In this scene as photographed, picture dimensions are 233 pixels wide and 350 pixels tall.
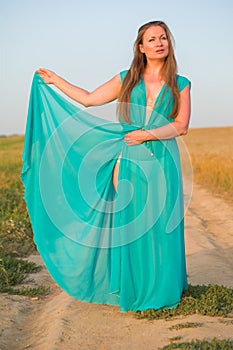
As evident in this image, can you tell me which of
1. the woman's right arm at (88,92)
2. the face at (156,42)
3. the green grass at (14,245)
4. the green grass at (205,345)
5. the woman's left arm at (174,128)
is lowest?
the green grass at (14,245)

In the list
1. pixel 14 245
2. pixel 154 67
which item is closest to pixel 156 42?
pixel 154 67

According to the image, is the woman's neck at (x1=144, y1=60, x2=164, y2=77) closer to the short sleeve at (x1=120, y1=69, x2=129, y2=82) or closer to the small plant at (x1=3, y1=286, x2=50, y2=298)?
the short sleeve at (x1=120, y1=69, x2=129, y2=82)

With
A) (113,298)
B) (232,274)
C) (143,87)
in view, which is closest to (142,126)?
(143,87)

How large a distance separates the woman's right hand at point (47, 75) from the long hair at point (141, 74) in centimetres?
75

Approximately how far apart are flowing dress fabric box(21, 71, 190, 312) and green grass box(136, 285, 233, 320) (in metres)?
0.09

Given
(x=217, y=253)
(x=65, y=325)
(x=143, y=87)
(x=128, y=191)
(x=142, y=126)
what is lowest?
(x=217, y=253)

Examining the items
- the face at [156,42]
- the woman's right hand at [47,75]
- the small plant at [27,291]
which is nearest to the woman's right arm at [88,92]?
the woman's right hand at [47,75]

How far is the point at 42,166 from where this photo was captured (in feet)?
18.9

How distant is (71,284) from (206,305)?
121cm

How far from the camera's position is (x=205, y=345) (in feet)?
14.2

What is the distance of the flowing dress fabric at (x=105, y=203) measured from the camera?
5.33 metres

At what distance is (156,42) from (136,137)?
0.82m

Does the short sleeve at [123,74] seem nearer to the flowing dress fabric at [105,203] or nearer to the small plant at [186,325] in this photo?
the flowing dress fabric at [105,203]

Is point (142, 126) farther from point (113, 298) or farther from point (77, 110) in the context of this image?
point (113, 298)
